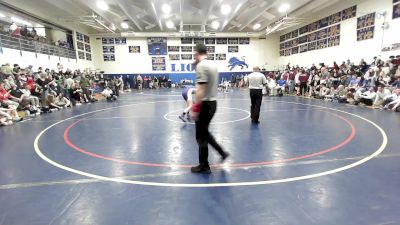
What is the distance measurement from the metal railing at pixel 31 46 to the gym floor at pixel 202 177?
9287 millimetres

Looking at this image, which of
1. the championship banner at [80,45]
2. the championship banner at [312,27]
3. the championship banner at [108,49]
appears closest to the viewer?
the championship banner at [312,27]

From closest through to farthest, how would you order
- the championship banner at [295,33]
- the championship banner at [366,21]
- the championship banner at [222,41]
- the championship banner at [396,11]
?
the championship banner at [396,11], the championship banner at [366,21], the championship banner at [295,33], the championship banner at [222,41]

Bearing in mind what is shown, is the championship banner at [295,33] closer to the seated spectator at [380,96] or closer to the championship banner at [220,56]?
the championship banner at [220,56]

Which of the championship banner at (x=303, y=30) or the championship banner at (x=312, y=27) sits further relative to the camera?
the championship banner at (x=303, y=30)

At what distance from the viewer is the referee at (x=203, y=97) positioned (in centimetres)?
384

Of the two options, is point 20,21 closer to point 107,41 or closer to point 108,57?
point 107,41

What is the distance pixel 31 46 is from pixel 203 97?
660 inches

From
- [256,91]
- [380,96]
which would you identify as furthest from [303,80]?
[256,91]

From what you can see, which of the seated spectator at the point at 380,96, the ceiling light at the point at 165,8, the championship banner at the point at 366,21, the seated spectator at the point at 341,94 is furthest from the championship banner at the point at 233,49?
the seated spectator at the point at 380,96

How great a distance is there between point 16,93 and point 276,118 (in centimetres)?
1050

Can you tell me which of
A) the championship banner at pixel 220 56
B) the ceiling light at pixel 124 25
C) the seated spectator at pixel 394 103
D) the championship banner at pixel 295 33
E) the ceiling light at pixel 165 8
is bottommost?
the seated spectator at pixel 394 103

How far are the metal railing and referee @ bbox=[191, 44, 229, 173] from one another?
1419cm

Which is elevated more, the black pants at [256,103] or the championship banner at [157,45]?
the championship banner at [157,45]

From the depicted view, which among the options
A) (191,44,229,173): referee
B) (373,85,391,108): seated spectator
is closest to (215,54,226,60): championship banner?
(373,85,391,108): seated spectator
